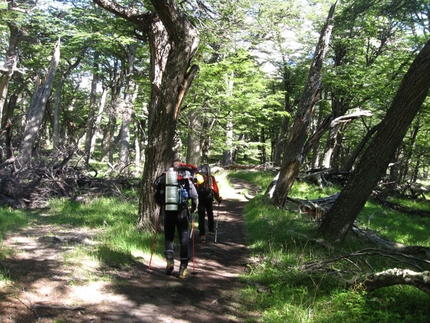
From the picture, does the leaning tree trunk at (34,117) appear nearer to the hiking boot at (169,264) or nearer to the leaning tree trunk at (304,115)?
the leaning tree trunk at (304,115)

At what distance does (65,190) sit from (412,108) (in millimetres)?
10639

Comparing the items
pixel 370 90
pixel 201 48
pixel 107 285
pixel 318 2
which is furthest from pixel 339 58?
pixel 107 285

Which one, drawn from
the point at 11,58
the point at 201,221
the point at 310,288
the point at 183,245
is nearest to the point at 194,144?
the point at 201,221

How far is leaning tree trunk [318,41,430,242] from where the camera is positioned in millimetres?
6023

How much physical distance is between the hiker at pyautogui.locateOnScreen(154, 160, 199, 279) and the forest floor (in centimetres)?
34

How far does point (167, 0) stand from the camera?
251 inches

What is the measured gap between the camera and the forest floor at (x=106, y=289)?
389 centimetres

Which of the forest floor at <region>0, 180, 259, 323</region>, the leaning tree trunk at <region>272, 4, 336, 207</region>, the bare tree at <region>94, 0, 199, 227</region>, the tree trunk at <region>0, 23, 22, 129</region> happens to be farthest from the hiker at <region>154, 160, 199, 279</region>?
the tree trunk at <region>0, 23, 22, 129</region>

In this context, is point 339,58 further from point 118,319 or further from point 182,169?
point 118,319

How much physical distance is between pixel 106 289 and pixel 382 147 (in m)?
5.49

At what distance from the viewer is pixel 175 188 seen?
5582mm

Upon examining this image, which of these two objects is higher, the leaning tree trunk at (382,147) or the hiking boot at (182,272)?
the leaning tree trunk at (382,147)

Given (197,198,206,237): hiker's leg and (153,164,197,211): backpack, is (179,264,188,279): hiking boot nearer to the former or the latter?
(153,164,197,211): backpack

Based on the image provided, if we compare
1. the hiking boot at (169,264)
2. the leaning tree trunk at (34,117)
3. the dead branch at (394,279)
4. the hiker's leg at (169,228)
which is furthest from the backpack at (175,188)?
the leaning tree trunk at (34,117)
